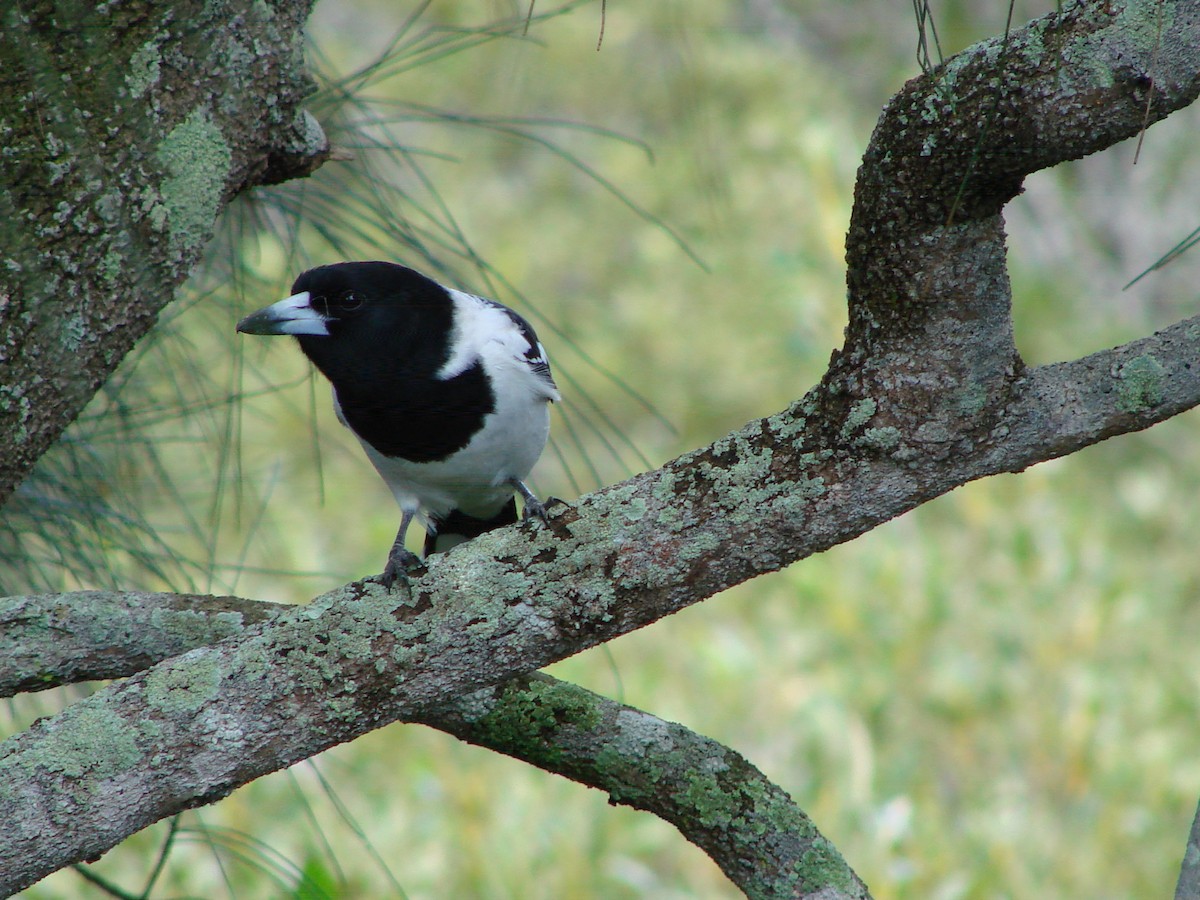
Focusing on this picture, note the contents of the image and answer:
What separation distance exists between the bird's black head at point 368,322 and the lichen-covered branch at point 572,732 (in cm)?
61

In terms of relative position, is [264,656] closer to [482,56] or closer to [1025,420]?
[1025,420]

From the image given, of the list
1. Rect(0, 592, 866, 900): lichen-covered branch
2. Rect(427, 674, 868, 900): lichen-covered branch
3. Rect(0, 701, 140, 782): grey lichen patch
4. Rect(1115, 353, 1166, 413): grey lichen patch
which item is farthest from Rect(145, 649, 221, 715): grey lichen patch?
Rect(1115, 353, 1166, 413): grey lichen patch

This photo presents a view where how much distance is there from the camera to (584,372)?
515cm

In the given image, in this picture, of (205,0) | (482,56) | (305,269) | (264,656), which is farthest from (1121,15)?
(482,56)

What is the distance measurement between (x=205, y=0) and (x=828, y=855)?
1.09 m

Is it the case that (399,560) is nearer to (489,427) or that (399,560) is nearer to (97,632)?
(489,427)

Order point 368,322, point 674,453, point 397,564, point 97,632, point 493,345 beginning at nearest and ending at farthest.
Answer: point 97,632, point 397,564, point 368,322, point 493,345, point 674,453

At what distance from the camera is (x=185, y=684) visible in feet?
3.96

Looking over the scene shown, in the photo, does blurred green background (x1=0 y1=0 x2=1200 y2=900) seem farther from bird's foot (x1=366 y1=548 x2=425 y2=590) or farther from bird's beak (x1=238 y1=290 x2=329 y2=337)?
bird's foot (x1=366 y1=548 x2=425 y2=590)

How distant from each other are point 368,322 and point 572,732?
84 centimetres

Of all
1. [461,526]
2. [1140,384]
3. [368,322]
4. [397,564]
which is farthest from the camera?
[461,526]

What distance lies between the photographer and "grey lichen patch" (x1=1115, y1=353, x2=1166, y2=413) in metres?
1.13

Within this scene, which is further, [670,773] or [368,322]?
[368,322]

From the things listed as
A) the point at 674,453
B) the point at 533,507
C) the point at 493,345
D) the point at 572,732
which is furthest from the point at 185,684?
the point at 674,453
